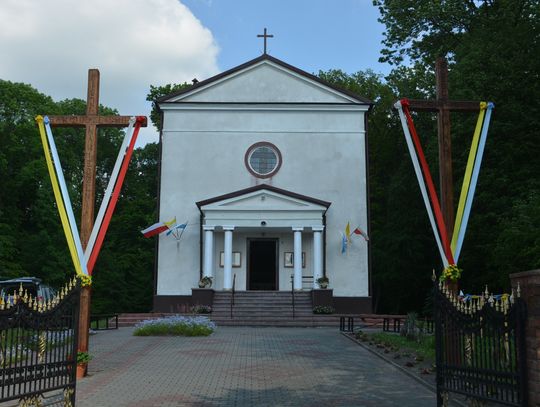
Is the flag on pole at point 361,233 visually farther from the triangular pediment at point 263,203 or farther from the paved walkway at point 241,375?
the paved walkway at point 241,375

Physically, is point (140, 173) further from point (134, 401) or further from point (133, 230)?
point (134, 401)

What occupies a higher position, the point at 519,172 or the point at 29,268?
the point at 519,172

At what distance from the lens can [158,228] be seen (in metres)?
27.0

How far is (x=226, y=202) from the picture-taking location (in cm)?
2700

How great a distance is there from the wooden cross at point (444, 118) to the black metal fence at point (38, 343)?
6640mm

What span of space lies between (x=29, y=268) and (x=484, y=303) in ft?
115

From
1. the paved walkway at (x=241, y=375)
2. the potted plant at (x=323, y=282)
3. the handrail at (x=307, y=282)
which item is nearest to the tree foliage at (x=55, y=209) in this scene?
the handrail at (x=307, y=282)

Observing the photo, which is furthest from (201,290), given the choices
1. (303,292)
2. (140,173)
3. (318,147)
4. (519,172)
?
(140,173)

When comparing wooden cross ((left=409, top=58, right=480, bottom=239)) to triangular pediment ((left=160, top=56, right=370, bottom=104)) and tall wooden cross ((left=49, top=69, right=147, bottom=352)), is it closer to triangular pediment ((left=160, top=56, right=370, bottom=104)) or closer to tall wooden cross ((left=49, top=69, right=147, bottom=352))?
tall wooden cross ((left=49, top=69, right=147, bottom=352))

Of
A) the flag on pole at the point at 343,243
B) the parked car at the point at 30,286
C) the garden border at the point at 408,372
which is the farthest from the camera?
the flag on pole at the point at 343,243

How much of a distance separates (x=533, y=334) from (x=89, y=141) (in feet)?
29.0

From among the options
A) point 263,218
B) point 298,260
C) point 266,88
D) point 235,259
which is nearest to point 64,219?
point 263,218

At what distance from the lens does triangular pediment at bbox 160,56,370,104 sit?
29203mm

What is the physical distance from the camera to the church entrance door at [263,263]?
1135 inches
